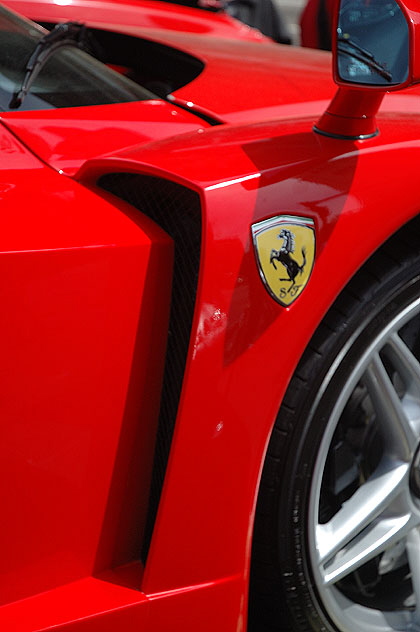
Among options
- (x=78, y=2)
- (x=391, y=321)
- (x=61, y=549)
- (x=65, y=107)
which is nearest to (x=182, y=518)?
(x=61, y=549)

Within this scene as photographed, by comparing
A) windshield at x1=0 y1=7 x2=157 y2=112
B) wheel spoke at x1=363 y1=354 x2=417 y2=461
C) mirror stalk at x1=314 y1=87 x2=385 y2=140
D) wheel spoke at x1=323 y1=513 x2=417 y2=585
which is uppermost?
mirror stalk at x1=314 y1=87 x2=385 y2=140

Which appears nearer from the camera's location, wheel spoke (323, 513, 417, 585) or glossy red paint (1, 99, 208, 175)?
glossy red paint (1, 99, 208, 175)

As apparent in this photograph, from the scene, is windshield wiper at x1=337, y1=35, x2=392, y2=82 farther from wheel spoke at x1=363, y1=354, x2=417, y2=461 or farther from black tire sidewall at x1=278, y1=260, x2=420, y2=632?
wheel spoke at x1=363, y1=354, x2=417, y2=461

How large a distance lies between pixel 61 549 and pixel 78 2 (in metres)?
2.07

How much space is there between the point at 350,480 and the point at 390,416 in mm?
204

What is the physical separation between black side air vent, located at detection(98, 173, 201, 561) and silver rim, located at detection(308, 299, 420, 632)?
283 millimetres

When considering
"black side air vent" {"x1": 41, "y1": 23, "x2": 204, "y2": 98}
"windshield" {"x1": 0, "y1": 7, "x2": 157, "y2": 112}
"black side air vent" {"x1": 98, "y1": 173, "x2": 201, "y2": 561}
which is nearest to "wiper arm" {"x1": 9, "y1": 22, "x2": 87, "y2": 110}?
"windshield" {"x1": 0, "y1": 7, "x2": 157, "y2": 112}

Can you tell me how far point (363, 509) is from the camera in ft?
5.16

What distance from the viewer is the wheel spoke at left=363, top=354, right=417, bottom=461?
151cm

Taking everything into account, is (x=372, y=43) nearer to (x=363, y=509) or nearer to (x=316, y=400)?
(x=316, y=400)

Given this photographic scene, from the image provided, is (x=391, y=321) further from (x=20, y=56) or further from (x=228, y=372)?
(x=20, y=56)

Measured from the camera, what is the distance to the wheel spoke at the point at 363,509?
1.53 m

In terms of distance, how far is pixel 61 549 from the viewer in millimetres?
1238

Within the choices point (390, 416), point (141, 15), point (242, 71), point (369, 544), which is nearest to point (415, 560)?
point (369, 544)
